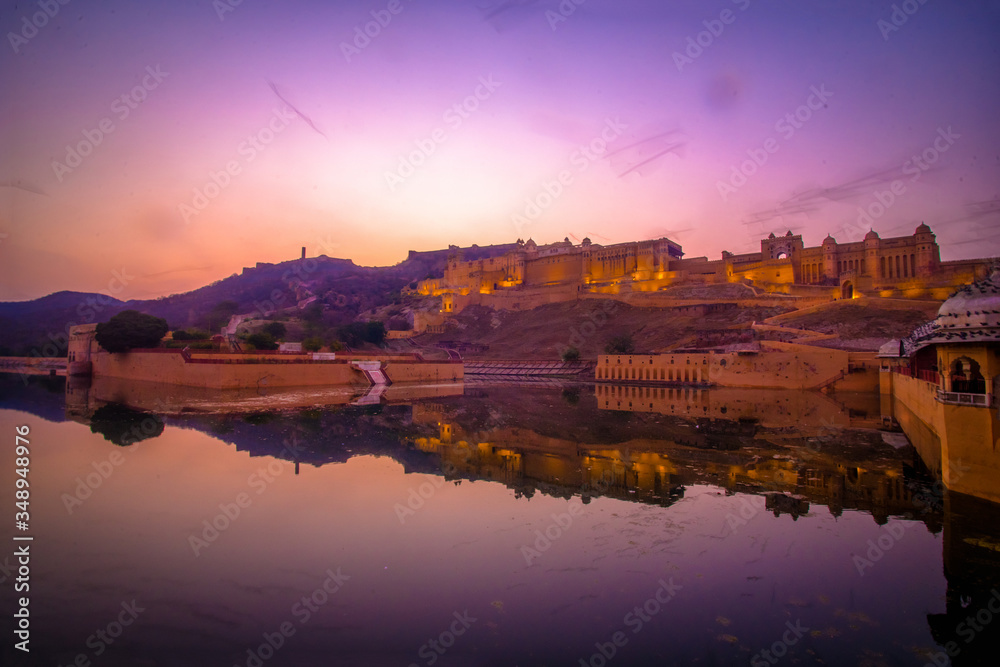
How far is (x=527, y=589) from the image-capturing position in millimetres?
6633

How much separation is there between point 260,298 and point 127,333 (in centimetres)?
11324

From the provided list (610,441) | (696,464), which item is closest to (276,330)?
(610,441)

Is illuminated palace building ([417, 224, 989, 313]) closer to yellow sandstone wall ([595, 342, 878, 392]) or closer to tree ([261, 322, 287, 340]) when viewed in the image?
yellow sandstone wall ([595, 342, 878, 392])

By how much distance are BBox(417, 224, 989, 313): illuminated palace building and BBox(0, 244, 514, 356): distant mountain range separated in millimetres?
25876

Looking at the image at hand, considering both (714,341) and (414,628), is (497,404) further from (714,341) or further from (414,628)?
(714,341)

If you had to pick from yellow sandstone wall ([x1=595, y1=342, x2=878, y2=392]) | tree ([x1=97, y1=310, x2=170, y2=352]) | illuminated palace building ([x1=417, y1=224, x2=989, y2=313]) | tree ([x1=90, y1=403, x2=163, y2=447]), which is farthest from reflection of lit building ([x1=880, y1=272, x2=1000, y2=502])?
tree ([x1=97, y1=310, x2=170, y2=352])

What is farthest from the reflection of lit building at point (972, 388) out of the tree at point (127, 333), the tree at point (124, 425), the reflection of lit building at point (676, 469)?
the tree at point (127, 333)

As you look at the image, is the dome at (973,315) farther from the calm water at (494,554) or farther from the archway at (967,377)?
the calm water at (494,554)

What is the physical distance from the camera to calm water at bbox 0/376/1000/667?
5.38 metres

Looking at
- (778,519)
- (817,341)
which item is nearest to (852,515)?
(778,519)

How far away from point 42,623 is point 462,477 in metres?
7.98

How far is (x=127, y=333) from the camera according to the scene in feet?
135

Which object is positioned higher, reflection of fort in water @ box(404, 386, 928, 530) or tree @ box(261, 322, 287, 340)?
tree @ box(261, 322, 287, 340)

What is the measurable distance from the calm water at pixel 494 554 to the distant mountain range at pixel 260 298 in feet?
288
